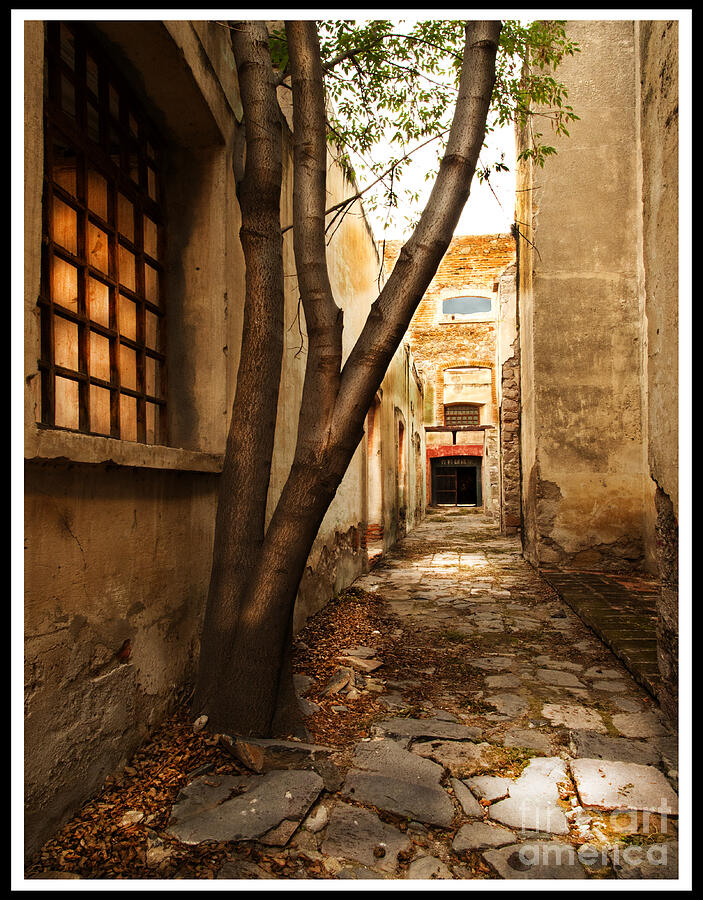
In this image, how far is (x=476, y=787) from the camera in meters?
2.51

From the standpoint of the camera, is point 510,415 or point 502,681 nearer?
point 502,681

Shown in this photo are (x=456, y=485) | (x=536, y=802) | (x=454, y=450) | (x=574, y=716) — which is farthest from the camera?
(x=456, y=485)

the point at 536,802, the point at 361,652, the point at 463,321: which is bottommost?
the point at 361,652

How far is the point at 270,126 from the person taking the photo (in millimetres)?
2934

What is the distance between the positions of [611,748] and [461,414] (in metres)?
24.5

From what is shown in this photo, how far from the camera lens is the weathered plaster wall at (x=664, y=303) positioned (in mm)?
2904

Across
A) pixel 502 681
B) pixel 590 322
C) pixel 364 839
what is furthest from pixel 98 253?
pixel 590 322

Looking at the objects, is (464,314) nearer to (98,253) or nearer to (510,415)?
(510,415)

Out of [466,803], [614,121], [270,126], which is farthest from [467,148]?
[614,121]

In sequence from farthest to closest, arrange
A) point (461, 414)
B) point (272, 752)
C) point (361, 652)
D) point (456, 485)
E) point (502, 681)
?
1. point (456, 485)
2. point (461, 414)
3. point (361, 652)
4. point (502, 681)
5. point (272, 752)

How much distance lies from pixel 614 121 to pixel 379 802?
861 cm

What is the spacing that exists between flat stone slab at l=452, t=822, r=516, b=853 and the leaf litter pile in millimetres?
559

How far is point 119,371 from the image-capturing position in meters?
2.94

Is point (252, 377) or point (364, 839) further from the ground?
point (252, 377)
